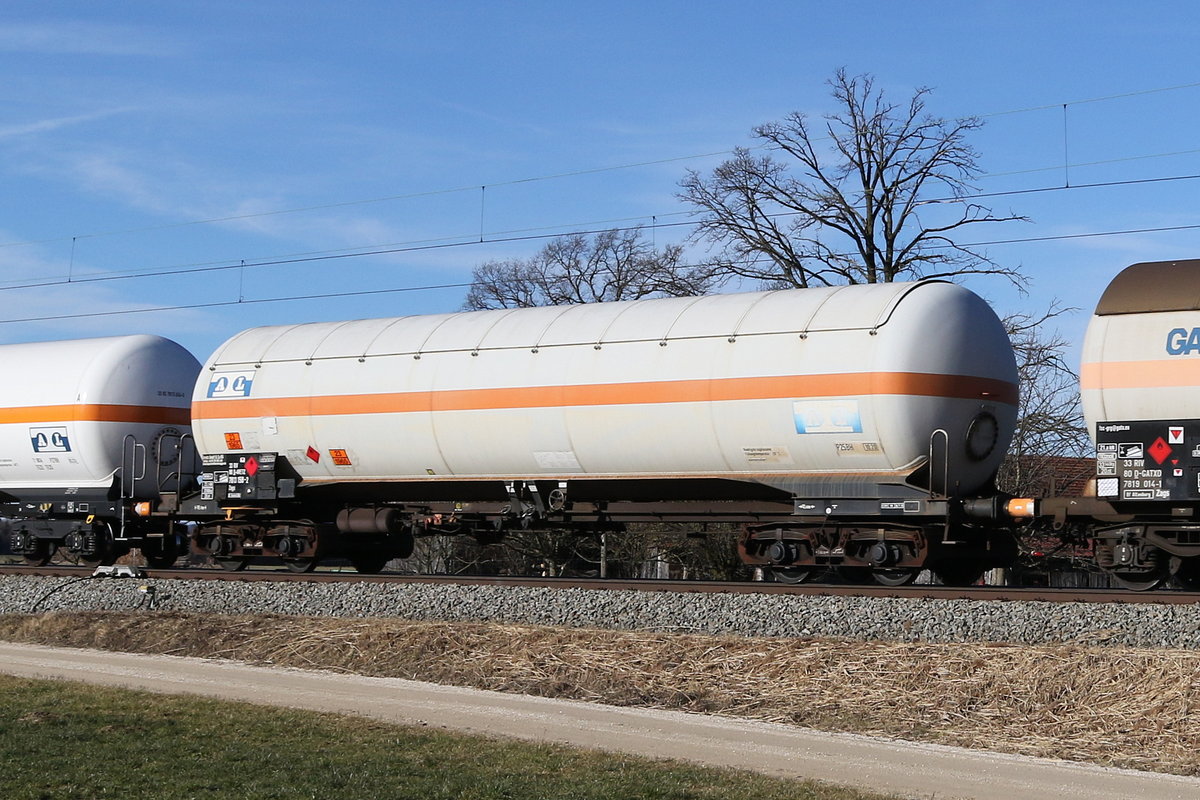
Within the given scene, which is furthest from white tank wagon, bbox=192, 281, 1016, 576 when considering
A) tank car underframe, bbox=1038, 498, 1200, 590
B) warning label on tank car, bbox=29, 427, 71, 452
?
warning label on tank car, bbox=29, 427, 71, 452

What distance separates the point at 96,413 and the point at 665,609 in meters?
11.8

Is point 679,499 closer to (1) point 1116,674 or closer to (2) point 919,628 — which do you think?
(2) point 919,628

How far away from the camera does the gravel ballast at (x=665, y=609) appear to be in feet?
44.0

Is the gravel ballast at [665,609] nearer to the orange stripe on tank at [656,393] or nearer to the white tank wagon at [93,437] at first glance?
the orange stripe on tank at [656,393]

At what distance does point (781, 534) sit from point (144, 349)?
1201cm

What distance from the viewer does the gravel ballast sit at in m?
13.4

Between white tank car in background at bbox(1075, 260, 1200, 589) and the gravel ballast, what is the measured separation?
181cm

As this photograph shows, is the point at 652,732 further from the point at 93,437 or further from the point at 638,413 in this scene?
the point at 93,437

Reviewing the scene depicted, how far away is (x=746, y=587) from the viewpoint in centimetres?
1619

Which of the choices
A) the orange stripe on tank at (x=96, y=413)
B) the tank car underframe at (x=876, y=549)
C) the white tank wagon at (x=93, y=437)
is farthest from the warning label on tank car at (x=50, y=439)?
the tank car underframe at (x=876, y=549)

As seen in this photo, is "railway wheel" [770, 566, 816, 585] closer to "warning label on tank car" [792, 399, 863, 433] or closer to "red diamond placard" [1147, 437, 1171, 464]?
"warning label on tank car" [792, 399, 863, 433]

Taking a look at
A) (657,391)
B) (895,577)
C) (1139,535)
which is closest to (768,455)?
(657,391)

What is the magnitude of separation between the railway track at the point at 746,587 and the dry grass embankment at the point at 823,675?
2.08 meters

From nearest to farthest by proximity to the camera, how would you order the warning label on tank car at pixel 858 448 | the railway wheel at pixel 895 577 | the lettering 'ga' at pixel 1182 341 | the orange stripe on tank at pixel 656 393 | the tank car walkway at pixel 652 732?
the tank car walkway at pixel 652 732
the lettering 'ga' at pixel 1182 341
the orange stripe on tank at pixel 656 393
the warning label on tank car at pixel 858 448
the railway wheel at pixel 895 577
